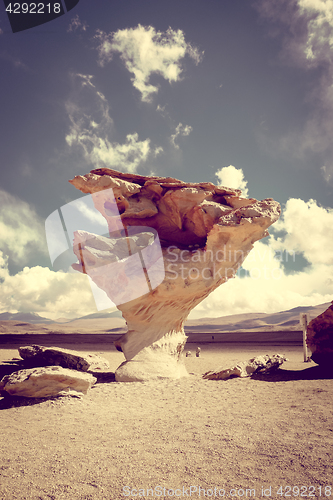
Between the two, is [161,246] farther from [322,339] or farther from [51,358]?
[322,339]

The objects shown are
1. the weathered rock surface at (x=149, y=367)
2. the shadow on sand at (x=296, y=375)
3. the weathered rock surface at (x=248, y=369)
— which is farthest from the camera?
the weathered rock surface at (x=149, y=367)

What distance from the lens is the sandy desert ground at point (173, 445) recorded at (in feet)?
7.77

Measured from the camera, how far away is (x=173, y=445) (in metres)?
3.13

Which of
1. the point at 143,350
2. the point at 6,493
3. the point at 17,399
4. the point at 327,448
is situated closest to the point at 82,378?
the point at 17,399

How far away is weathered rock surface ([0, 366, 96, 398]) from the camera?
4.96 m

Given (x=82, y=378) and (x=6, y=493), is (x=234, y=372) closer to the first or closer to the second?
(x=82, y=378)

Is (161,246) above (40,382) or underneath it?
above

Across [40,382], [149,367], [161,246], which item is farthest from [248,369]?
[40,382]

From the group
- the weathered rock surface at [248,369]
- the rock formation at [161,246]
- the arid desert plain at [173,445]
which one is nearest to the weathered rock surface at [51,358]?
the rock formation at [161,246]

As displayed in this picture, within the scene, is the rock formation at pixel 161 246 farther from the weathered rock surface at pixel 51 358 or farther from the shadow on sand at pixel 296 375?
the shadow on sand at pixel 296 375

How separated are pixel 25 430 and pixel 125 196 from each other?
5592 millimetres

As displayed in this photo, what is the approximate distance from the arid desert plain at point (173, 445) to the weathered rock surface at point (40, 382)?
0.17 metres

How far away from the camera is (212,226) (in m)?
7.48

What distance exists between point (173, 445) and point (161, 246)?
17.4 ft
